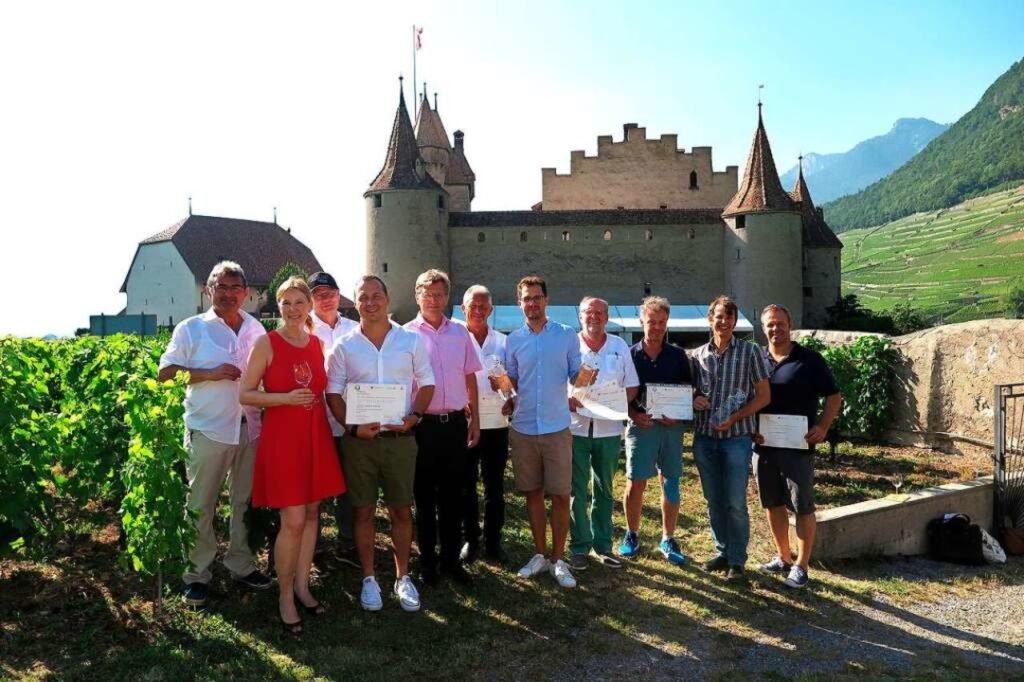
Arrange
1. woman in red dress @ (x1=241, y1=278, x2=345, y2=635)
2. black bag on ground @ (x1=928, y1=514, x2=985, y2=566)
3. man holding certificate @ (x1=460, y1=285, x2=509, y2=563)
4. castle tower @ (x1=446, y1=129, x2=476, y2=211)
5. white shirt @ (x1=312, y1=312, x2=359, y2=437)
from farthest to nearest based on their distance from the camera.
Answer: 1. castle tower @ (x1=446, y1=129, x2=476, y2=211)
2. black bag on ground @ (x1=928, y1=514, x2=985, y2=566)
3. man holding certificate @ (x1=460, y1=285, x2=509, y2=563)
4. white shirt @ (x1=312, y1=312, x2=359, y2=437)
5. woman in red dress @ (x1=241, y1=278, x2=345, y2=635)

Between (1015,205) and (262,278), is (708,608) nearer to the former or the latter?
(262,278)

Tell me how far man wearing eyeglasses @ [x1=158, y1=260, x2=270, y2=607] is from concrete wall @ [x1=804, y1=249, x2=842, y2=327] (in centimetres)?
3472

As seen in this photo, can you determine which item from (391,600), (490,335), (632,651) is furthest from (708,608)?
(490,335)

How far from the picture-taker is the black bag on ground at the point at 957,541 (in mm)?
5816

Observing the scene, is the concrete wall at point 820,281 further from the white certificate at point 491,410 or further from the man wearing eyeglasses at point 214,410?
the man wearing eyeglasses at point 214,410

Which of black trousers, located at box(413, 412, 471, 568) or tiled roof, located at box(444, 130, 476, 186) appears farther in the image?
tiled roof, located at box(444, 130, 476, 186)

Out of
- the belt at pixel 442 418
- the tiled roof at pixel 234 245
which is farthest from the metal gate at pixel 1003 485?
the tiled roof at pixel 234 245

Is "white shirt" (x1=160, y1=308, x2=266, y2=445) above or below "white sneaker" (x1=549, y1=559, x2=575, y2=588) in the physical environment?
above

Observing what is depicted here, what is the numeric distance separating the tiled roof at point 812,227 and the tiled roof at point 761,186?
9.14 ft

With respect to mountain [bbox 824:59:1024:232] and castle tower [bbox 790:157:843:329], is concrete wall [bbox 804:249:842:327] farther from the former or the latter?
mountain [bbox 824:59:1024:232]

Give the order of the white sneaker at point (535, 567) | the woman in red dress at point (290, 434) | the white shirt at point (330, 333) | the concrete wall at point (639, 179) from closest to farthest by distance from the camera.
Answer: the woman in red dress at point (290, 434) → the white shirt at point (330, 333) → the white sneaker at point (535, 567) → the concrete wall at point (639, 179)

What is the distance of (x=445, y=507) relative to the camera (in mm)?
4996

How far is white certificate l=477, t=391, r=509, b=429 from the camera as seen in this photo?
5.41 metres

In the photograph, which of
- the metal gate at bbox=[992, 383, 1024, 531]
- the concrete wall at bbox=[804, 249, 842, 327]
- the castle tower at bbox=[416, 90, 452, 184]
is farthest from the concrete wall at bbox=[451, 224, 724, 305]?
the metal gate at bbox=[992, 383, 1024, 531]
